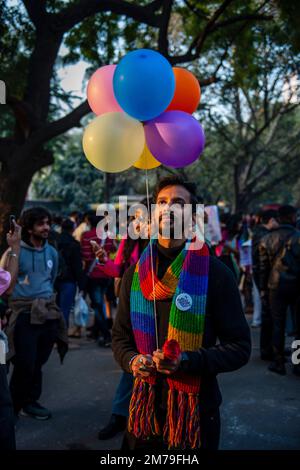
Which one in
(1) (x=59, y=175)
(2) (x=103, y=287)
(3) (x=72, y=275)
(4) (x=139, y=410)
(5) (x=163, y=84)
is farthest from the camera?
(1) (x=59, y=175)

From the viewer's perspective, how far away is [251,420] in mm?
4355

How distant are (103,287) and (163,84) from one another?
5117 mm

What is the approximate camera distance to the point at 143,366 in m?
2.01

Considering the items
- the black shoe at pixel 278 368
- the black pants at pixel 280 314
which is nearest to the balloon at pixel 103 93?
the black pants at pixel 280 314

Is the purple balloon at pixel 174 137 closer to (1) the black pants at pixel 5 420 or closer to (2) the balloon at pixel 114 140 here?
(2) the balloon at pixel 114 140

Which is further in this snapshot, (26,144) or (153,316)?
(26,144)

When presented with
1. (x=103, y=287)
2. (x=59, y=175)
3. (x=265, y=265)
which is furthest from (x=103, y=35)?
(x=59, y=175)

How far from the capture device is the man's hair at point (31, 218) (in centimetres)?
434

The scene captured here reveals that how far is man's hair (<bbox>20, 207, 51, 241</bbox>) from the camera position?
14.2ft

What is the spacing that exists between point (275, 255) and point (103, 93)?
3.69m

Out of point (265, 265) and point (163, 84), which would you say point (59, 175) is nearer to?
point (265, 265)

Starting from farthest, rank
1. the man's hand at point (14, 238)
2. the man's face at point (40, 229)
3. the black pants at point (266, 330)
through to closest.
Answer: the black pants at point (266, 330)
the man's face at point (40, 229)
the man's hand at point (14, 238)

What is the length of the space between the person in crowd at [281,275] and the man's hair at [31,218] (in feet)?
9.59

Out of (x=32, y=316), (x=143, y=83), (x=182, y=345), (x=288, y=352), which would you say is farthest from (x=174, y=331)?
(x=288, y=352)
